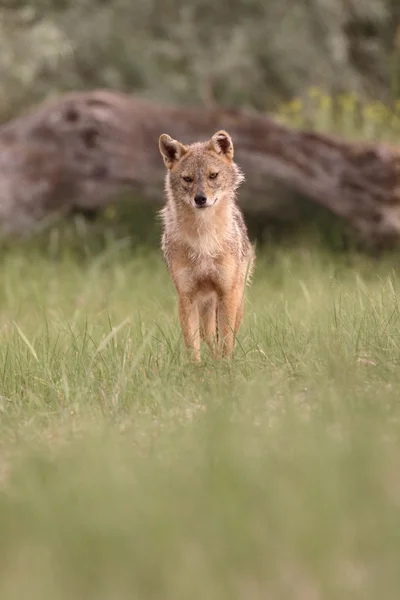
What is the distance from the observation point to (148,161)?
11.9 metres

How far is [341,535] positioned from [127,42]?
50.4ft

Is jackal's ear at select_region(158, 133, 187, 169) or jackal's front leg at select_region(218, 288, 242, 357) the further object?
jackal's ear at select_region(158, 133, 187, 169)

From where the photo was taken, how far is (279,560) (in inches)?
122

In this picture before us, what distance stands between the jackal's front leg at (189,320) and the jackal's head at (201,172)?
0.65 metres

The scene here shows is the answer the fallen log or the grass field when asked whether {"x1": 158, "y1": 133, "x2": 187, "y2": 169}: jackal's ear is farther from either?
the fallen log

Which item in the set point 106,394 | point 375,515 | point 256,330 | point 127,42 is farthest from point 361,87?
point 375,515

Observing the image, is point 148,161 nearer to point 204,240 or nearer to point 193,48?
point 204,240

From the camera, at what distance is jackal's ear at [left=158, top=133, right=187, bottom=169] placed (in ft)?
24.1

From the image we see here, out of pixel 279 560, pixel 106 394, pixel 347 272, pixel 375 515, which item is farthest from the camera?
pixel 347 272

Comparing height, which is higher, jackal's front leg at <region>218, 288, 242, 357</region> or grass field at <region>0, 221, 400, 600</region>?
grass field at <region>0, 221, 400, 600</region>

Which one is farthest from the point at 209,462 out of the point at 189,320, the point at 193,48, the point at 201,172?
the point at 193,48

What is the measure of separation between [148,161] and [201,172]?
4885 millimetres

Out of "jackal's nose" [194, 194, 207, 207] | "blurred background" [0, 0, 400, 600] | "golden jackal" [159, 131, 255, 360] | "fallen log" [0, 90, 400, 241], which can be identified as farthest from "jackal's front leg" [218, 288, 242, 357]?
"fallen log" [0, 90, 400, 241]

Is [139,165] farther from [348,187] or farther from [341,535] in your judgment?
[341,535]
